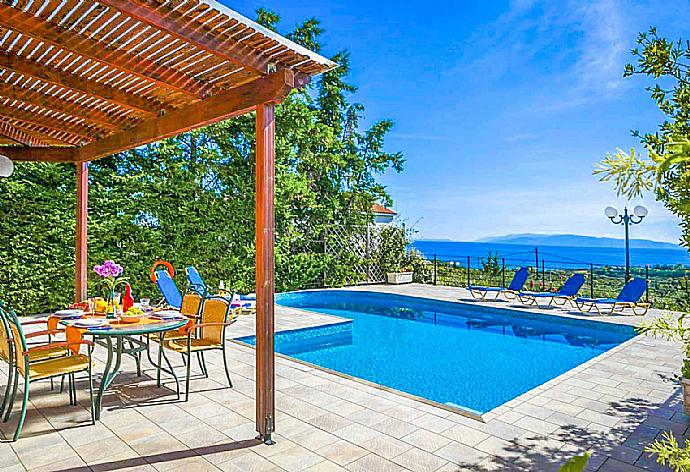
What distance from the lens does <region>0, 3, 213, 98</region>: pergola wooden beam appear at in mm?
3736

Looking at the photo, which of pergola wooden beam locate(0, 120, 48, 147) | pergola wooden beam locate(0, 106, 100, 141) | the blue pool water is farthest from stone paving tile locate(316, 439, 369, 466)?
pergola wooden beam locate(0, 120, 48, 147)

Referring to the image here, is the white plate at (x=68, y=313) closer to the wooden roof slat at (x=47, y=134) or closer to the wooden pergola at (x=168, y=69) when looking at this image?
the wooden pergola at (x=168, y=69)

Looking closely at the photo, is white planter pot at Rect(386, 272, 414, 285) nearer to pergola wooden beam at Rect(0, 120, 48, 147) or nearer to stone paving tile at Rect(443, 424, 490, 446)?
pergola wooden beam at Rect(0, 120, 48, 147)

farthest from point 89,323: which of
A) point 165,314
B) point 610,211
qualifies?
point 610,211

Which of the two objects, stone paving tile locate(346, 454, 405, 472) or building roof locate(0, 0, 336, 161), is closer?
stone paving tile locate(346, 454, 405, 472)

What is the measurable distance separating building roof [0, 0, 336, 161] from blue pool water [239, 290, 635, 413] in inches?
149

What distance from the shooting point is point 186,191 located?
36.4ft

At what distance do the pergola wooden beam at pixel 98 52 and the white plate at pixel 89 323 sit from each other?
2.26 meters

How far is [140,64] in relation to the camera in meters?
4.36

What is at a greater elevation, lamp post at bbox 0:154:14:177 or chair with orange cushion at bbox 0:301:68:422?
lamp post at bbox 0:154:14:177

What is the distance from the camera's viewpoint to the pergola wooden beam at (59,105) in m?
5.30

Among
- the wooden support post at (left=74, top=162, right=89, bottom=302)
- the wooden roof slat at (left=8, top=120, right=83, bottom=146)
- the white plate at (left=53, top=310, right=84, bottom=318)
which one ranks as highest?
the wooden roof slat at (left=8, top=120, right=83, bottom=146)

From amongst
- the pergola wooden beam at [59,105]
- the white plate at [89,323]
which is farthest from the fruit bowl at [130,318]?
the pergola wooden beam at [59,105]

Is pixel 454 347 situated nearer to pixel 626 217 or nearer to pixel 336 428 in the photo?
pixel 336 428
